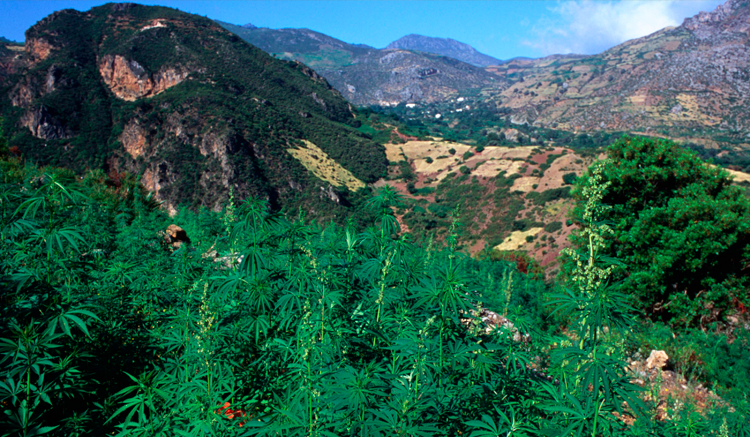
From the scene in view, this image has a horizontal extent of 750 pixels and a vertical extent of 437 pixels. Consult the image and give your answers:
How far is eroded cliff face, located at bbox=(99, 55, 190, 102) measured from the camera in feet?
179

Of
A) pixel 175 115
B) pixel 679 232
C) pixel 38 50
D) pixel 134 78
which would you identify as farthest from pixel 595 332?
pixel 38 50

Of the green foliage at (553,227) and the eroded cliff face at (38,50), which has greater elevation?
the eroded cliff face at (38,50)

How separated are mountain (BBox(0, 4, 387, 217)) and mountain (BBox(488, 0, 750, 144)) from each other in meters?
72.6

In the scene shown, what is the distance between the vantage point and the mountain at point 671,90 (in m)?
85.0

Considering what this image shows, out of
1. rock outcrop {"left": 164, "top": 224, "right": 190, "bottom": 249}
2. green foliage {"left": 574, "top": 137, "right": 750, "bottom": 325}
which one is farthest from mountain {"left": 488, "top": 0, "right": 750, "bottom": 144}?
rock outcrop {"left": 164, "top": 224, "right": 190, "bottom": 249}

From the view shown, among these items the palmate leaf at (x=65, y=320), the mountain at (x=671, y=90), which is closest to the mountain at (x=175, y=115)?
the palmate leaf at (x=65, y=320)

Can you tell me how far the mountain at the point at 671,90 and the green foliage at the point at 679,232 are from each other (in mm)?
85616

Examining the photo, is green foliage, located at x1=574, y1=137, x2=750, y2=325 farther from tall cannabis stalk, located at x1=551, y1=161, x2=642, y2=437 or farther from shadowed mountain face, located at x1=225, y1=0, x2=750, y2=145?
shadowed mountain face, located at x1=225, y1=0, x2=750, y2=145

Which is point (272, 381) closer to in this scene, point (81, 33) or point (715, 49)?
point (81, 33)

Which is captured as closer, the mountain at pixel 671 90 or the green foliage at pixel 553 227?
the green foliage at pixel 553 227

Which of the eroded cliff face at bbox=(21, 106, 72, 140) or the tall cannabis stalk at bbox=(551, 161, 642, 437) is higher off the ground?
the eroded cliff face at bbox=(21, 106, 72, 140)

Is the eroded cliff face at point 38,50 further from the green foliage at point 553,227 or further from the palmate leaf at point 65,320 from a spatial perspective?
the palmate leaf at point 65,320

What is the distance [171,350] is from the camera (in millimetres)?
3385

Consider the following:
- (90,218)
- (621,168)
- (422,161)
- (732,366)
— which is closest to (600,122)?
(422,161)
